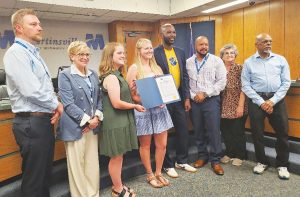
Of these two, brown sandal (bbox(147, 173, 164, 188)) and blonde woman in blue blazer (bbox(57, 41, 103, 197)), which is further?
brown sandal (bbox(147, 173, 164, 188))

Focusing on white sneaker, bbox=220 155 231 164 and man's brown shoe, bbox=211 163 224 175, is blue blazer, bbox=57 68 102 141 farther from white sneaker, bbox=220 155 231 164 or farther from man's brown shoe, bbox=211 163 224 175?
white sneaker, bbox=220 155 231 164

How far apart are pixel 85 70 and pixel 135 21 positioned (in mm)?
5581

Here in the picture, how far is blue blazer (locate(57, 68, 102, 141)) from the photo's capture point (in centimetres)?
207

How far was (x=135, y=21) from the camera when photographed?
7453 mm

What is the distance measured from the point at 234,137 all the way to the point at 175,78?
41.5 inches

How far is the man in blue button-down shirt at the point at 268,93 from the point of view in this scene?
2.75 meters

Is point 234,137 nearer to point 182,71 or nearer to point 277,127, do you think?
point 277,127

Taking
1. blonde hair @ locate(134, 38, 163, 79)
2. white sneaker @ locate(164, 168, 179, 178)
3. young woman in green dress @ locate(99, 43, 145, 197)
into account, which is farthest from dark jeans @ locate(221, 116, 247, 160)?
young woman in green dress @ locate(99, 43, 145, 197)

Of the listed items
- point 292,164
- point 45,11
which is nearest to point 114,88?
point 292,164

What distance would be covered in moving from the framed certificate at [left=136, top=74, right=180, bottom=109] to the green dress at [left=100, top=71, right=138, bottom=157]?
14 centimetres

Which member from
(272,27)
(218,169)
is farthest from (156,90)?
(272,27)

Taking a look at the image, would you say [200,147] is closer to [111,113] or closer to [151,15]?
[111,113]

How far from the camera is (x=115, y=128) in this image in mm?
2201

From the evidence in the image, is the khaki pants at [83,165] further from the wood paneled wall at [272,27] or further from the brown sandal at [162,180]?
the wood paneled wall at [272,27]
